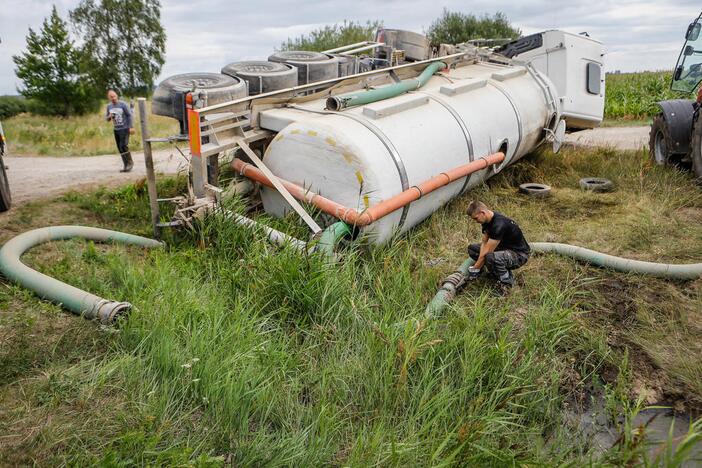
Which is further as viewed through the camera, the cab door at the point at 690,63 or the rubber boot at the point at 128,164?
the rubber boot at the point at 128,164

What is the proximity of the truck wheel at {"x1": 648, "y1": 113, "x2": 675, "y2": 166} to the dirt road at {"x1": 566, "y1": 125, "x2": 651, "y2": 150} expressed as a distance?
1.31 m

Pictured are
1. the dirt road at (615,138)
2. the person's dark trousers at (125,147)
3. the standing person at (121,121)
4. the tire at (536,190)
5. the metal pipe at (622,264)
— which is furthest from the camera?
the dirt road at (615,138)

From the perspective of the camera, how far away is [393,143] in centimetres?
589

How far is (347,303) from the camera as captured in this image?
4.52 metres

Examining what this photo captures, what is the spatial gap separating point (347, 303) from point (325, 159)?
1.73 m

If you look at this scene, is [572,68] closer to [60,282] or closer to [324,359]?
[324,359]

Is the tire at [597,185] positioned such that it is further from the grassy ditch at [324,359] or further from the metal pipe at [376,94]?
the metal pipe at [376,94]

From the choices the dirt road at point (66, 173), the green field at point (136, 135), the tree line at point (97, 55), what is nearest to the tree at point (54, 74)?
the tree line at point (97, 55)

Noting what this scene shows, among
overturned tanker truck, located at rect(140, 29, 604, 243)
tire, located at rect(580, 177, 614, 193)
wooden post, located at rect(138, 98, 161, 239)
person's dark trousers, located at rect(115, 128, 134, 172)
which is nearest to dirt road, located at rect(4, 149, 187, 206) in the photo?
person's dark trousers, located at rect(115, 128, 134, 172)

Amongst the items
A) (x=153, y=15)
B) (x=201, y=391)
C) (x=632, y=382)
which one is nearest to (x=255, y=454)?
(x=201, y=391)

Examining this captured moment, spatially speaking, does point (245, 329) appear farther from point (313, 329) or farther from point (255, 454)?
point (255, 454)

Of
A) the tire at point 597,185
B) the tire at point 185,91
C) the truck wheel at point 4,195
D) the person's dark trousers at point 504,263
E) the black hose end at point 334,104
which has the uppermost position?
the tire at point 185,91

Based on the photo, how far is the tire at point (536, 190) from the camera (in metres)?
8.25

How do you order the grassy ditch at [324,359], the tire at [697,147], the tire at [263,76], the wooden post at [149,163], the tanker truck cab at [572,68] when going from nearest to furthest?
the grassy ditch at [324,359]
the wooden post at [149,163]
the tire at [263,76]
the tire at [697,147]
the tanker truck cab at [572,68]
